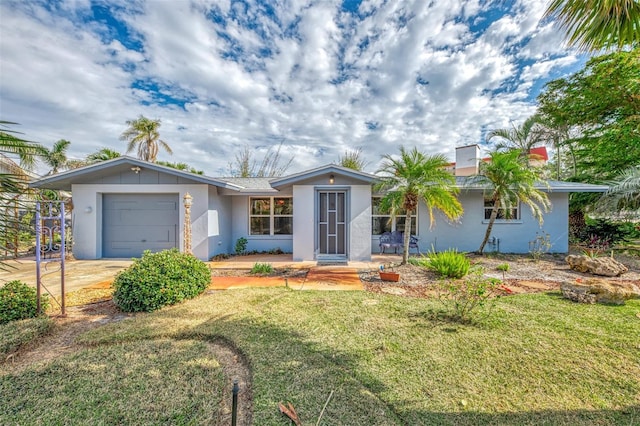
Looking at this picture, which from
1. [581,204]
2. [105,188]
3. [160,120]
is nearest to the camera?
[105,188]

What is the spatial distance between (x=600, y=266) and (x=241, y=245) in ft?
37.9

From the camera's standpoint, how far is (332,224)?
9680mm

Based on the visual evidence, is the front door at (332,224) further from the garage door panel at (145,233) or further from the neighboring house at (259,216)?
the garage door panel at (145,233)

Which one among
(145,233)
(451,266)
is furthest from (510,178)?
(145,233)

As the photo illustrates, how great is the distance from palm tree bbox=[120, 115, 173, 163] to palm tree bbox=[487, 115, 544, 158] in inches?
1043

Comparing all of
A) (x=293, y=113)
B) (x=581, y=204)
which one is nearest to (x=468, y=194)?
(x=581, y=204)

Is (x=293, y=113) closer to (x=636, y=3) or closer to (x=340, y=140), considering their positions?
(x=340, y=140)

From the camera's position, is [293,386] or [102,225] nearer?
[293,386]

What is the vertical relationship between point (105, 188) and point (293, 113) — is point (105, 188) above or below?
below

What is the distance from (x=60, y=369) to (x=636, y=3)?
808 cm

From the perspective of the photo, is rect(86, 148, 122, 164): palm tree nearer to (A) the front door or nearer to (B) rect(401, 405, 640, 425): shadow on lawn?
(A) the front door

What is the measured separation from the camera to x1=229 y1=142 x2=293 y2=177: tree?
24.1 metres

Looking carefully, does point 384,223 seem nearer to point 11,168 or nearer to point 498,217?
point 498,217

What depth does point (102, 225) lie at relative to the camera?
10039mm
